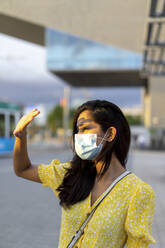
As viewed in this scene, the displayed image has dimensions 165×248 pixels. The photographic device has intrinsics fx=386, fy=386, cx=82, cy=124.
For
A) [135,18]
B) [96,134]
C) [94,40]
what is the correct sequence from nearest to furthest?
[96,134]
[135,18]
[94,40]

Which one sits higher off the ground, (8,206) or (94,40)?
(94,40)

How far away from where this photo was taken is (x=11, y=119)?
69.9 feet

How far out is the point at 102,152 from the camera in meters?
1.98

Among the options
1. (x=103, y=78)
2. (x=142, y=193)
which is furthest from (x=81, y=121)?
(x=103, y=78)

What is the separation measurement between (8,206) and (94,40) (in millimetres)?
29002

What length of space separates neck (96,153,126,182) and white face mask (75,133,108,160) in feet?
0.22

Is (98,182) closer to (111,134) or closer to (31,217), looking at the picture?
(111,134)

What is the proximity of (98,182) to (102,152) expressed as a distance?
0.51 ft

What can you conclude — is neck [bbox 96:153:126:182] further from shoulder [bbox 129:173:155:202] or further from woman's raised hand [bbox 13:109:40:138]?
woman's raised hand [bbox 13:109:40:138]

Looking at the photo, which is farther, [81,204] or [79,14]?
[79,14]

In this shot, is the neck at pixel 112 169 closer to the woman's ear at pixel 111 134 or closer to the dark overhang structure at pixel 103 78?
the woman's ear at pixel 111 134

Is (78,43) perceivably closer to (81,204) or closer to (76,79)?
(76,79)

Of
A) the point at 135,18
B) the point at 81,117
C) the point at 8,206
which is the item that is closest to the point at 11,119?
the point at 8,206

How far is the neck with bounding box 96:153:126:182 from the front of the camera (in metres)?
1.94
